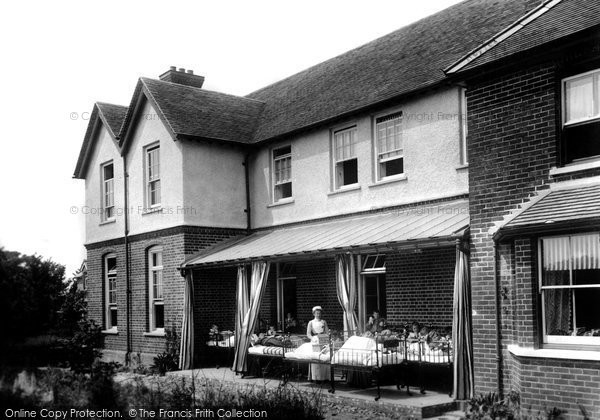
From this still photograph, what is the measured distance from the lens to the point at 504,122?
11.3 metres

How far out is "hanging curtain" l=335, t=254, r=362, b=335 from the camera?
13.9 m

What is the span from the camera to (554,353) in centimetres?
1001

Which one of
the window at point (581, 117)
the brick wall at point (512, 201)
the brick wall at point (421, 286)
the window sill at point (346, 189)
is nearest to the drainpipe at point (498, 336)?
the brick wall at point (512, 201)

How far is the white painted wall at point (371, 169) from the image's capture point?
14.4 metres

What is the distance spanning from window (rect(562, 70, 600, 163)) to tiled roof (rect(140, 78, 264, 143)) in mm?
11116

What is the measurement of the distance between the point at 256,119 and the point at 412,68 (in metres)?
6.76

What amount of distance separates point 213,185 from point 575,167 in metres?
11.7

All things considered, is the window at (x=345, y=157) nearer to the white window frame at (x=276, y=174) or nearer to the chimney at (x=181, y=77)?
the white window frame at (x=276, y=174)

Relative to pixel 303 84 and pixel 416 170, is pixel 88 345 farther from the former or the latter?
pixel 303 84

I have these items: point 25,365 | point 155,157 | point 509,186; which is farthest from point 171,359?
point 25,365

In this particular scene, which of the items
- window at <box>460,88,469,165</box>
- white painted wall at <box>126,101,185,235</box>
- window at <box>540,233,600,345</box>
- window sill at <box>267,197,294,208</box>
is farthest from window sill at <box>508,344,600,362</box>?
white painted wall at <box>126,101,185,235</box>

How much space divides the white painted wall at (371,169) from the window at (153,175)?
2.92 metres

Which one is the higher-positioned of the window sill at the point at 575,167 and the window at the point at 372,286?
the window sill at the point at 575,167

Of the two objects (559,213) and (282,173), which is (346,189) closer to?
(282,173)
